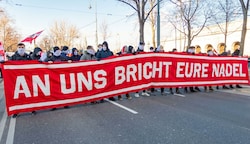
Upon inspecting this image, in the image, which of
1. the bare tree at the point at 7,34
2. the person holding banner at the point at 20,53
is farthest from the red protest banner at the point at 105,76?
the bare tree at the point at 7,34

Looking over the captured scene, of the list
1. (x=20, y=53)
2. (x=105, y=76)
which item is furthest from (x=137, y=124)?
(x=20, y=53)

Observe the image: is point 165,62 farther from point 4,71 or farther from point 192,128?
point 4,71

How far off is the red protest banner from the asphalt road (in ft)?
1.31

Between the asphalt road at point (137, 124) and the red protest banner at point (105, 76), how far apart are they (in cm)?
40

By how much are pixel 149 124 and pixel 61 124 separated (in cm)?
205

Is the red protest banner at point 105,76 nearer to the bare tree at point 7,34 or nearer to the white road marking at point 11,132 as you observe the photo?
the white road marking at point 11,132

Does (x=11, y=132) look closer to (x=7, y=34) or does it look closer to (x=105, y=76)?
(x=105, y=76)

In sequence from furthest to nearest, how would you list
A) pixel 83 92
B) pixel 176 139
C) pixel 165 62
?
pixel 165 62, pixel 83 92, pixel 176 139

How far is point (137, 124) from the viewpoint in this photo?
220 inches

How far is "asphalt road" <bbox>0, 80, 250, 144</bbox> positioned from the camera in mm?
4676

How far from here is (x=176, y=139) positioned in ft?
15.1

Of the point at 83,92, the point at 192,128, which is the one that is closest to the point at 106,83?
the point at 83,92

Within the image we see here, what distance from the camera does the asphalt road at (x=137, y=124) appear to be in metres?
4.68

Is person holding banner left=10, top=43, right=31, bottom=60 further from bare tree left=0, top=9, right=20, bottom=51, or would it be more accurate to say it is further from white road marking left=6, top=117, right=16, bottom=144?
bare tree left=0, top=9, right=20, bottom=51
